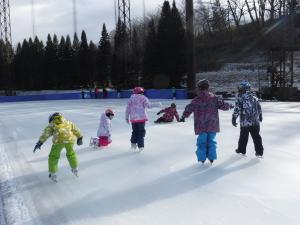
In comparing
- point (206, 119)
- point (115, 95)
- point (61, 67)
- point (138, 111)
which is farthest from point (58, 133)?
point (61, 67)

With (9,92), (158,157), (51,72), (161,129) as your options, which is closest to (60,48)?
(51,72)

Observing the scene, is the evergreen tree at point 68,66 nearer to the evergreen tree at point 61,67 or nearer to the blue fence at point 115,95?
the evergreen tree at point 61,67

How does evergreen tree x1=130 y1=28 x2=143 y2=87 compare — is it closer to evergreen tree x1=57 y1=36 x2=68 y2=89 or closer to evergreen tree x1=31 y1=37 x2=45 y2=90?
evergreen tree x1=57 y1=36 x2=68 y2=89

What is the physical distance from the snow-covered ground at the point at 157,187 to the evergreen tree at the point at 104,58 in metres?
50.8

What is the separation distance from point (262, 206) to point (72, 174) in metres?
3.38

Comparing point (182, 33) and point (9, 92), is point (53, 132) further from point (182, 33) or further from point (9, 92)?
point (9, 92)

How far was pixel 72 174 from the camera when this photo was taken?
7.56 meters

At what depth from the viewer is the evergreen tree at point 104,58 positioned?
60906 millimetres

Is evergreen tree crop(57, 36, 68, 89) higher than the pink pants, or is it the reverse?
evergreen tree crop(57, 36, 68, 89)

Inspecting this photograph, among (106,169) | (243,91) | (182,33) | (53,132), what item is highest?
(182,33)

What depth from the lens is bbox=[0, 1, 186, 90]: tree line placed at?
137 ft

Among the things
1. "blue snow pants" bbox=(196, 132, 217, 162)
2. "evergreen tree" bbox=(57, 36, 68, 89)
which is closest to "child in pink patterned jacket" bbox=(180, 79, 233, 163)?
"blue snow pants" bbox=(196, 132, 217, 162)

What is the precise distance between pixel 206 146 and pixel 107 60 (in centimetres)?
5424

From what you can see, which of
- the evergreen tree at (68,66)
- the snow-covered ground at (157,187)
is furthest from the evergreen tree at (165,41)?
the snow-covered ground at (157,187)
